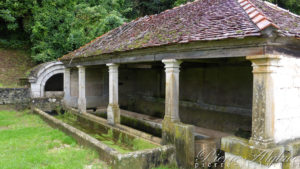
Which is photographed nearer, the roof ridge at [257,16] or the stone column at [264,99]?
the roof ridge at [257,16]

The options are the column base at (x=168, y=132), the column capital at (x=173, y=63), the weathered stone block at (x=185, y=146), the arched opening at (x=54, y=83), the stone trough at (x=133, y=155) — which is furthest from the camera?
the arched opening at (x=54, y=83)

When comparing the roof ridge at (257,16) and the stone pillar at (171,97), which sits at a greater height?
the roof ridge at (257,16)

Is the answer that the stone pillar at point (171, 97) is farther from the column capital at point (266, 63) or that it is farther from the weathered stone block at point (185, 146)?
the column capital at point (266, 63)

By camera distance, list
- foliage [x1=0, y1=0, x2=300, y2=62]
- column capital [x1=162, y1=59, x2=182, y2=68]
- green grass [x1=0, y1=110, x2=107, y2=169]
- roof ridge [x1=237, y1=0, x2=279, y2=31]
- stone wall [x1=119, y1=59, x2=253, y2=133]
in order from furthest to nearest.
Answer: foliage [x1=0, y1=0, x2=300, y2=62] → stone wall [x1=119, y1=59, x2=253, y2=133] → column capital [x1=162, y1=59, x2=182, y2=68] → green grass [x1=0, y1=110, x2=107, y2=169] → roof ridge [x1=237, y1=0, x2=279, y2=31]

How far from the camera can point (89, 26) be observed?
16609 millimetres

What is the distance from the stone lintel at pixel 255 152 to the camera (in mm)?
4004

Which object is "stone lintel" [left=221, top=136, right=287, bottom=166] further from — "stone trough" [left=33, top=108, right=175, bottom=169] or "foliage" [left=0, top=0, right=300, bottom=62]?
"foliage" [left=0, top=0, right=300, bottom=62]

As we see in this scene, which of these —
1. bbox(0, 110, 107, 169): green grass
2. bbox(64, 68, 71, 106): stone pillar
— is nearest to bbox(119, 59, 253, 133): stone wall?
bbox(64, 68, 71, 106): stone pillar

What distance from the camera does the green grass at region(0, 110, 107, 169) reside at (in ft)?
16.7

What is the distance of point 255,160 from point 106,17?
1399 centimetres

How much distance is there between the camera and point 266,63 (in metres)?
4.04

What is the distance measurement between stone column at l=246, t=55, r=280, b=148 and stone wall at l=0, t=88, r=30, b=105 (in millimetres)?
11879

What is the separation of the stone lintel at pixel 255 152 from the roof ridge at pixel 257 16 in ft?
6.83

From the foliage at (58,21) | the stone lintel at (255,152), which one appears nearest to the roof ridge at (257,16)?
the stone lintel at (255,152)
